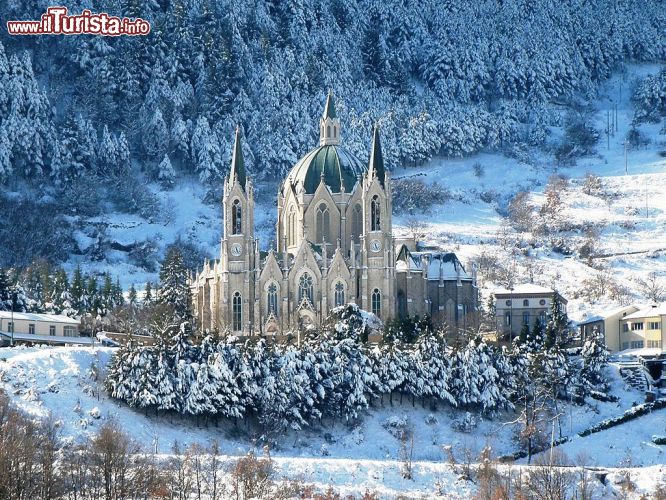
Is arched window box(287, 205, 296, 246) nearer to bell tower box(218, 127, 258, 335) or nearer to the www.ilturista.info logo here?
bell tower box(218, 127, 258, 335)

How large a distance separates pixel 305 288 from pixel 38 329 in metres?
21.4

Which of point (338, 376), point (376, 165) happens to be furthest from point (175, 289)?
point (338, 376)

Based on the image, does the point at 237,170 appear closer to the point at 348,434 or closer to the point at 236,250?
the point at 236,250

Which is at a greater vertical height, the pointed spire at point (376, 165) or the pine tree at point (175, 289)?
the pointed spire at point (376, 165)

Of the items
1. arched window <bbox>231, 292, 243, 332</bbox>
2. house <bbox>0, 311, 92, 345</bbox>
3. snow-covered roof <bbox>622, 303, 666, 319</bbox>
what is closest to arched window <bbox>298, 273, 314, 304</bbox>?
arched window <bbox>231, 292, 243, 332</bbox>

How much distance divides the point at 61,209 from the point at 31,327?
62550mm

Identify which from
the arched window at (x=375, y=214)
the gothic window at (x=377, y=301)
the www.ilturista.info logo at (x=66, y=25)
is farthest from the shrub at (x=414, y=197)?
the gothic window at (x=377, y=301)

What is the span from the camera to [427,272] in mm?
139750

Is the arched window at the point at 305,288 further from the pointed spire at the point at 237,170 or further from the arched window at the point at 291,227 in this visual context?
the pointed spire at the point at 237,170

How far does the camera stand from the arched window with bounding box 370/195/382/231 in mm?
137250

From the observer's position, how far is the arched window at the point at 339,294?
135 metres

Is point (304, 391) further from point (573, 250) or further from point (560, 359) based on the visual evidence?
point (573, 250)

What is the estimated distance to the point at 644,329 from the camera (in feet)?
437

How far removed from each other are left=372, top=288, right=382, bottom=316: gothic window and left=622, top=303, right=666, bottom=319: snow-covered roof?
64.1 ft
